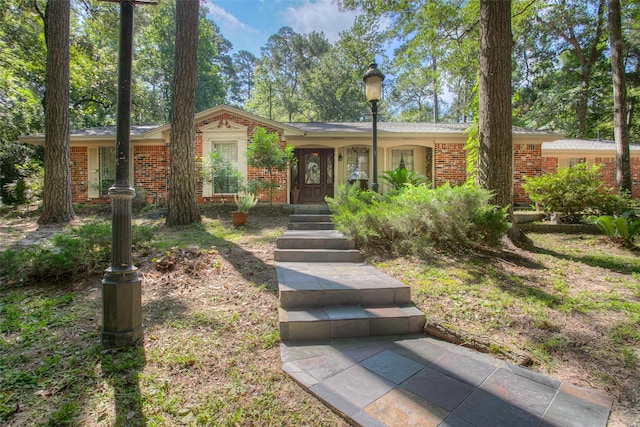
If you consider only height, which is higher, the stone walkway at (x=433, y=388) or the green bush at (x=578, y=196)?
the green bush at (x=578, y=196)

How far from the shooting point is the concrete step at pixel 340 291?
9.31 feet

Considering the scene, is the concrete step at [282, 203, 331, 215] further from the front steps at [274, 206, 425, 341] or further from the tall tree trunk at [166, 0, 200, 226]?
the front steps at [274, 206, 425, 341]

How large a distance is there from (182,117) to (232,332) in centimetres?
556

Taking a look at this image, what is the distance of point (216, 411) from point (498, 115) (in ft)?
16.8

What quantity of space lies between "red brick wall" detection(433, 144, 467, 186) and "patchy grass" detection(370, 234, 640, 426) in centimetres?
626

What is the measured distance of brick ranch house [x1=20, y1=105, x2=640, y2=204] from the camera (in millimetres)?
10000

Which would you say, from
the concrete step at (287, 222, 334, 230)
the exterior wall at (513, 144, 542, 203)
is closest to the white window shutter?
the concrete step at (287, 222, 334, 230)

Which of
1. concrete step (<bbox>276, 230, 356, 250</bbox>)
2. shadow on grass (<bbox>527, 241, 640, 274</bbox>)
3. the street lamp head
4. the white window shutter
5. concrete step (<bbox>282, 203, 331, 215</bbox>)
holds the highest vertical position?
the street lamp head

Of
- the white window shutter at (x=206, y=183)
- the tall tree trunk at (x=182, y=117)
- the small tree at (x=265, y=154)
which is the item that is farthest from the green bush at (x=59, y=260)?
the white window shutter at (x=206, y=183)

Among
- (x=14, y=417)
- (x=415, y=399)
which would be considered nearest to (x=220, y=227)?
(x=14, y=417)

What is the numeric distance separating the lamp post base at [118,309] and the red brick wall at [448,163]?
1021cm

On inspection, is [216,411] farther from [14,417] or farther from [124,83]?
[124,83]

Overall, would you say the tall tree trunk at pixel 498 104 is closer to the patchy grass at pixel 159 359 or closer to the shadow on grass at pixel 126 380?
the patchy grass at pixel 159 359

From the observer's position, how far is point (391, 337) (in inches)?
99.9
